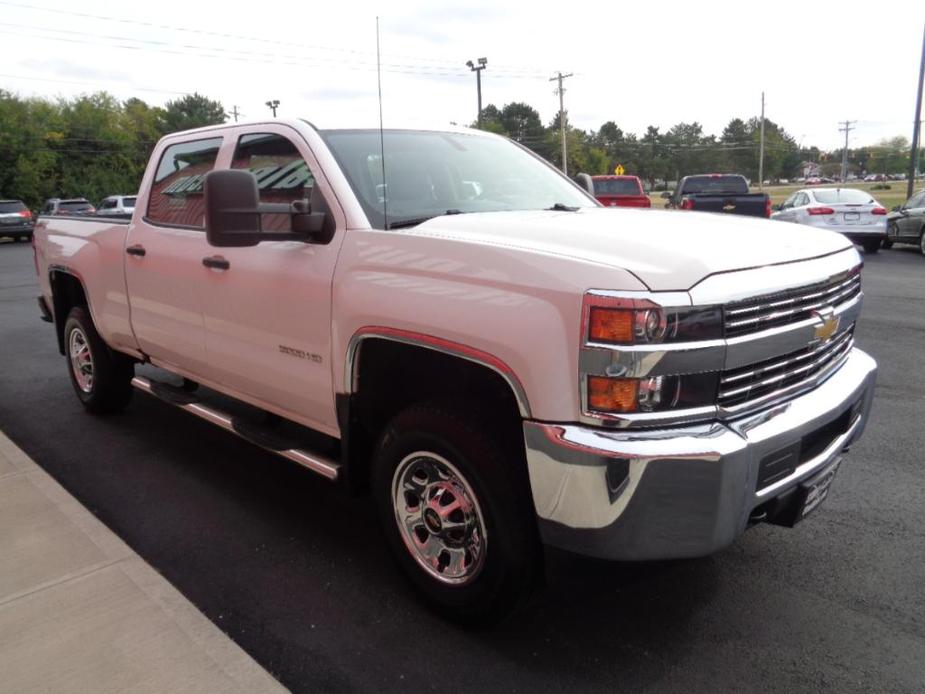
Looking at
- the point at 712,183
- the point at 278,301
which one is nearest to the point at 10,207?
the point at 712,183

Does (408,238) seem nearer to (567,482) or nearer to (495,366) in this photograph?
(495,366)

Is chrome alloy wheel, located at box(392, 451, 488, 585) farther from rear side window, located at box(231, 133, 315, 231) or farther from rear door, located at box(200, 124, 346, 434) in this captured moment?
rear side window, located at box(231, 133, 315, 231)

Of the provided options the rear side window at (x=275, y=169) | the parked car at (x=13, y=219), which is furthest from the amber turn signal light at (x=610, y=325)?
the parked car at (x=13, y=219)

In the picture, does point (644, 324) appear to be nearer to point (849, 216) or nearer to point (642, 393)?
point (642, 393)

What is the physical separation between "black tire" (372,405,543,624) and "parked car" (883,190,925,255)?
677 inches

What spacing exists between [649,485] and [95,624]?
7.24ft

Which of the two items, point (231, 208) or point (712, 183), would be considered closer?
point (231, 208)

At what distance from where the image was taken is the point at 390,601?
10.5 ft

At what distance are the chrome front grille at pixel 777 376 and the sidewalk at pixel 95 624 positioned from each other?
1.81m

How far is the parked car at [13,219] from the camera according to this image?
98.4 ft

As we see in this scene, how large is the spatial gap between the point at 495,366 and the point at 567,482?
1.49ft

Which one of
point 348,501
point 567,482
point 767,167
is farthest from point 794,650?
point 767,167

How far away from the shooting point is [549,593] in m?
3.26

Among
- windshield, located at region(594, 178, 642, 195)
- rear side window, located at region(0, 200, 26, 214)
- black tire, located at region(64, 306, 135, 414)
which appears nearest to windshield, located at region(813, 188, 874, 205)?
windshield, located at region(594, 178, 642, 195)
